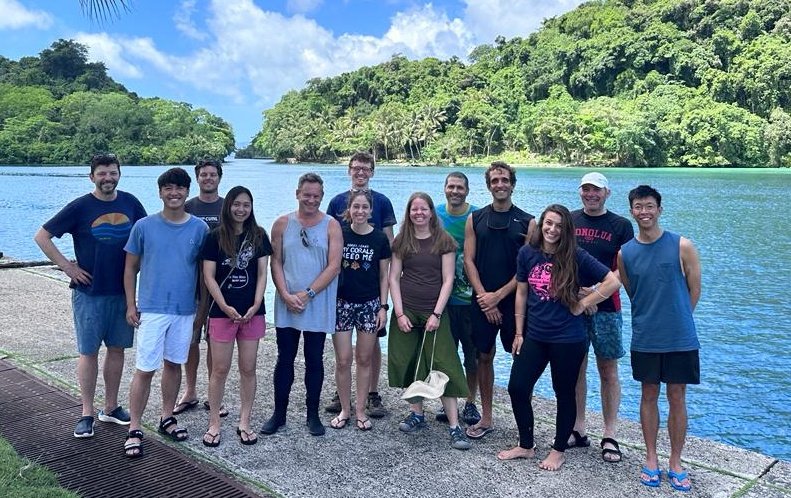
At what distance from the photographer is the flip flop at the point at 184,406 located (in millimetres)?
4578

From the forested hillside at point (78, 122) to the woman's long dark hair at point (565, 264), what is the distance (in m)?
77.4

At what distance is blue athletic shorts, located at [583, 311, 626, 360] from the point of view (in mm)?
3982

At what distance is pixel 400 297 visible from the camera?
171 inches

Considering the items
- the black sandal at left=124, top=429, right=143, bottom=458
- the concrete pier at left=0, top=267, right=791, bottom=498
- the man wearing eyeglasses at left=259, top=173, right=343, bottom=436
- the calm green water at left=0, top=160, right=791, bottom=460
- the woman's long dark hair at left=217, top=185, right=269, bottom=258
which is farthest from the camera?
the calm green water at left=0, top=160, right=791, bottom=460

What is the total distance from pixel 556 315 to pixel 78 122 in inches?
4153

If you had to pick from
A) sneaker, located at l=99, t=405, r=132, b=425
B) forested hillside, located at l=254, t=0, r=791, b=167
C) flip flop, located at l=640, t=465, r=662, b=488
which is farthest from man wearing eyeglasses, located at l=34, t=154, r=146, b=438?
forested hillside, located at l=254, t=0, r=791, b=167

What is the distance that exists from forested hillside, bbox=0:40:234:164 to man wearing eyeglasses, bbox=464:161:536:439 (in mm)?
76779

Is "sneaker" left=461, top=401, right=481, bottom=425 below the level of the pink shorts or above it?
below

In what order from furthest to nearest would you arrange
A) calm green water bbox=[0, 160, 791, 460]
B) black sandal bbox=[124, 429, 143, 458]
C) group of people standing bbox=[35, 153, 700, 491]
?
calm green water bbox=[0, 160, 791, 460] → black sandal bbox=[124, 429, 143, 458] → group of people standing bbox=[35, 153, 700, 491]

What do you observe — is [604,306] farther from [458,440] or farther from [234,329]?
[234,329]

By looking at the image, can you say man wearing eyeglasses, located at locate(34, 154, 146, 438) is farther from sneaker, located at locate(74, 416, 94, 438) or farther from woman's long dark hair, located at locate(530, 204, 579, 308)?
woman's long dark hair, located at locate(530, 204, 579, 308)

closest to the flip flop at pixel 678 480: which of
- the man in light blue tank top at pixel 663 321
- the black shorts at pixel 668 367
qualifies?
the man in light blue tank top at pixel 663 321

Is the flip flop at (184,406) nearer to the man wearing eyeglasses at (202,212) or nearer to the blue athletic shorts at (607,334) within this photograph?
the man wearing eyeglasses at (202,212)

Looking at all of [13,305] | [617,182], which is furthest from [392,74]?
[13,305]
